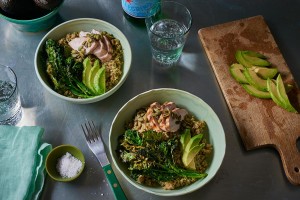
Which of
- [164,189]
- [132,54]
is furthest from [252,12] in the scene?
[164,189]

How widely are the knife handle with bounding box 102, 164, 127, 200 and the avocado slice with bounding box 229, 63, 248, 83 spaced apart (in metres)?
0.49

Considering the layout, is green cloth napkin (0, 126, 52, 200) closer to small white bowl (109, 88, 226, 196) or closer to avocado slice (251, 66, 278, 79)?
small white bowl (109, 88, 226, 196)

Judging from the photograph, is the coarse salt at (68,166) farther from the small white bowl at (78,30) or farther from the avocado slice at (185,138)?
the avocado slice at (185,138)

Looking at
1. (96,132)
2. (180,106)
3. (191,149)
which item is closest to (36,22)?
(96,132)

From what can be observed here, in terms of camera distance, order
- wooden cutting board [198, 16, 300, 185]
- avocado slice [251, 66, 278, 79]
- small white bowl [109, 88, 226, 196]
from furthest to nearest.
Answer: avocado slice [251, 66, 278, 79] → wooden cutting board [198, 16, 300, 185] → small white bowl [109, 88, 226, 196]

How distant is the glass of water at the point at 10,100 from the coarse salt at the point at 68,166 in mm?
222

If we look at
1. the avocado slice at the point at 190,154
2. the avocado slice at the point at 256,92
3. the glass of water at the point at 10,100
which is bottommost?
the glass of water at the point at 10,100

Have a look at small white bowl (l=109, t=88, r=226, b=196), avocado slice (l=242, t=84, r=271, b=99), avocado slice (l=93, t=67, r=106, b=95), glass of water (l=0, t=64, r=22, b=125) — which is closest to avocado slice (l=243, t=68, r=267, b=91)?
avocado slice (l=242, t=84, r=271, b=99)

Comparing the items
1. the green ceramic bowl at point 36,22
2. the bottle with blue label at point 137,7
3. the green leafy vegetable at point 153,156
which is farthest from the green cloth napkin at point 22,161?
the bottle with blue label at point 137,7

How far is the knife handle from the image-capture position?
106 cm

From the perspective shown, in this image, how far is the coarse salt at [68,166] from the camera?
3.56 ft

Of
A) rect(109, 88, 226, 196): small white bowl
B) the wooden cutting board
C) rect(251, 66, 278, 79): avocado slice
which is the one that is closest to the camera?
rect(109, 88, 226, 196): small white bowl

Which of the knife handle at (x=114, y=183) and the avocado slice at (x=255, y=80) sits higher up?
the avocado slice at (x=255, y=80)

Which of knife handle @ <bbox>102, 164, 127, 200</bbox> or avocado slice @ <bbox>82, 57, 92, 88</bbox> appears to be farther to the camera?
avocado slice @ <bbox>82, 57, 92, 88</bbox>
